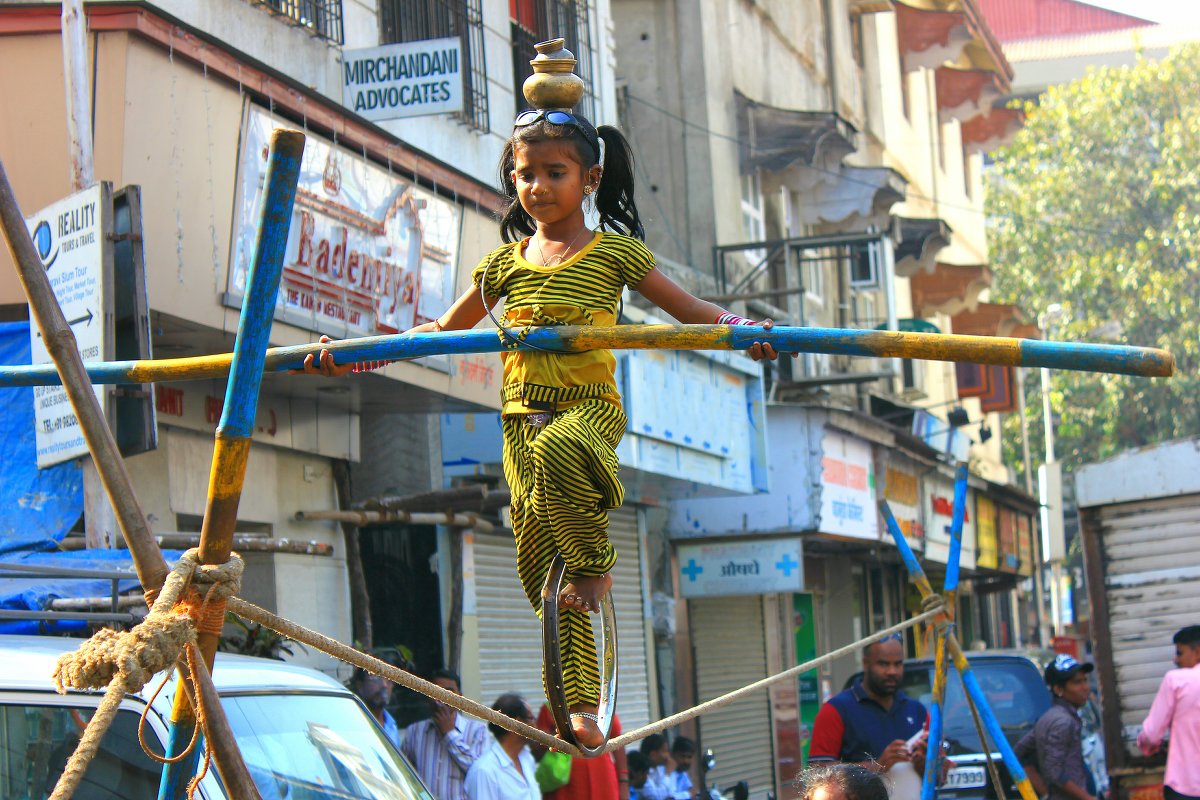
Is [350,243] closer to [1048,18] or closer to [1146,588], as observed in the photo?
[1146,588]

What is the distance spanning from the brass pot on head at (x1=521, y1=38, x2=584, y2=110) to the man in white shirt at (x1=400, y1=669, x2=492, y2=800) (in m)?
4.88

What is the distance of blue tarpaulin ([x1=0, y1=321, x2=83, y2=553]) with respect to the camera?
25.9 ft

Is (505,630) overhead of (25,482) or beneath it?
beneath

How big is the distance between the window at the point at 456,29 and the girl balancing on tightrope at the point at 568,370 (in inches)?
310

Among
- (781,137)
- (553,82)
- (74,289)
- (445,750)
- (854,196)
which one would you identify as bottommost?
(445,750)

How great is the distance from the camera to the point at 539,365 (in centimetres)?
410

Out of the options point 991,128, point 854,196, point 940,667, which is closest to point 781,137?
point 854,196

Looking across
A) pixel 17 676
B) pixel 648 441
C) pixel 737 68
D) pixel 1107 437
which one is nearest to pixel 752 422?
pixel 648 441

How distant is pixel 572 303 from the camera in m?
4.04

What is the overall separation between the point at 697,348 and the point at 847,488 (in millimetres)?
15841

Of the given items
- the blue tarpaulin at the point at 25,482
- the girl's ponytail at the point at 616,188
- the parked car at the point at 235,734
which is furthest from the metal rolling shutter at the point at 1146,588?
the girl's ponytail at the point at 616,188

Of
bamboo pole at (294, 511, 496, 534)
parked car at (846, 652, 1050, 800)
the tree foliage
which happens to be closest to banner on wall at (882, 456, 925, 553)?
parked car at (846, 652, 1050, 800)

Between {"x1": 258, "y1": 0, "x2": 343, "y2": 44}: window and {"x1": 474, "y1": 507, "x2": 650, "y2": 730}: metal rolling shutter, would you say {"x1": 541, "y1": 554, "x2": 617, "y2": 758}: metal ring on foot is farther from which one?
{"x1": 474, "y1": 507, "x2": 650, "y2": 730}: metal rolling shutter

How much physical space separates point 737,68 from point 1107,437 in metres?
21.9
